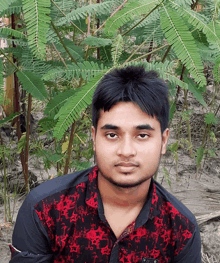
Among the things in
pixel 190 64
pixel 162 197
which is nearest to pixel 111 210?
pixel 162 197

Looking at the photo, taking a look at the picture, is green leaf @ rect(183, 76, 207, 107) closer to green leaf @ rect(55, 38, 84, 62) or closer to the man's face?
green leaf @ rect(55, 38, 84, 62)

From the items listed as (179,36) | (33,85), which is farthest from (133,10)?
(33,85)

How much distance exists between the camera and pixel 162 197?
4.19 ft

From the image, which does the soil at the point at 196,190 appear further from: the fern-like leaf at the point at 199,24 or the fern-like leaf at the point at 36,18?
the fern-like leaf at the point at 36,18

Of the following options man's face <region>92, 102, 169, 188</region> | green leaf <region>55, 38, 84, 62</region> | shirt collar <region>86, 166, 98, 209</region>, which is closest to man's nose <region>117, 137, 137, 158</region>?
man's face <region>92, 102, 169, 188</region>

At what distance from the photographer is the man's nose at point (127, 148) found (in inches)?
37.8

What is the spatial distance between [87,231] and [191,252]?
0.39m

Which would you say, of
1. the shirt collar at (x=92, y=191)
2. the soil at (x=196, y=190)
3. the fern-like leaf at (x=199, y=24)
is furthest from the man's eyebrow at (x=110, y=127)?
the soil at (x=196, y=190)

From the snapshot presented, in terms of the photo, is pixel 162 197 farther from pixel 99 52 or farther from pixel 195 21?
pixel 99 52

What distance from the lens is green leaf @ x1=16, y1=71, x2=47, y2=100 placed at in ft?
4.41

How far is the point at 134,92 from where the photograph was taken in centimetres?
104

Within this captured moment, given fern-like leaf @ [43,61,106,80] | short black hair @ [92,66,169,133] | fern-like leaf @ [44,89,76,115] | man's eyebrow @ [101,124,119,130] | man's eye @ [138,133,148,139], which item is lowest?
man's eye @ [138,133,148,139]

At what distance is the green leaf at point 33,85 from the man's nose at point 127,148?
495mm

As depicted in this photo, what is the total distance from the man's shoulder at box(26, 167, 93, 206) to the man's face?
9.5 inches
